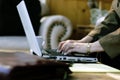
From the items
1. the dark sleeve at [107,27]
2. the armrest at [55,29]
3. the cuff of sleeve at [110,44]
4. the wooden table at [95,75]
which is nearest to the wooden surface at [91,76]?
the wooden table at [95,75]

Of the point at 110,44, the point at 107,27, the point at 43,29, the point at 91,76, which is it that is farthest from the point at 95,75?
the point at 43,29

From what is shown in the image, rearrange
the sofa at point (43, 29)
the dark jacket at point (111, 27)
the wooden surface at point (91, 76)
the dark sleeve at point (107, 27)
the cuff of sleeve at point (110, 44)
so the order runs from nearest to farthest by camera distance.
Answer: the wooden surface at point (91, 76) → the cuff of sleeve at point (110, 44) → the dark jacket at point (111, 27) → the dark sleeve at point (107, 27) → the sofa at point (43, 29)

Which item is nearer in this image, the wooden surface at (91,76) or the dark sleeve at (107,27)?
the wooden surface at (91,76)

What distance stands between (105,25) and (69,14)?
91.4 inches

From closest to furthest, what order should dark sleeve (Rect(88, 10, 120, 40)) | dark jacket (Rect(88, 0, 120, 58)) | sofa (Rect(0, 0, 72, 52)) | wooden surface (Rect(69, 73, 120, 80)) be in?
wooden surface (Rect(69, 73, 120, 80)), dark jacket (Rect(88, 0, 120, 58)), dark sleeve (Rect(88, 10, 120, 40)), sofa (Rect(0, 0, 72, 52))

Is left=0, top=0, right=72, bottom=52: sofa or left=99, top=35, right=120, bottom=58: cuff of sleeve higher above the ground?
left=99, top=35, right=120, bottom=58: cuff of sleeve

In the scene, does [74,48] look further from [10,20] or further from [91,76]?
[10,20]

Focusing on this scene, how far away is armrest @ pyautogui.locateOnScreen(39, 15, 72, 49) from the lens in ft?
9.57

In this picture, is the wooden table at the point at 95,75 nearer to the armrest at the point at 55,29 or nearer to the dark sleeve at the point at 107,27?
the dark sleeve at the point at 107,27

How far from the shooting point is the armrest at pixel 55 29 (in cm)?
292

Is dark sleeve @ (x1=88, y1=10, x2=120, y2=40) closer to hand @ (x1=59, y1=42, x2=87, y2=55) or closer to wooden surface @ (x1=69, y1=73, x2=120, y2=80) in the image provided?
hand @ (x1=59, y1=42, x2=87, y2=55)

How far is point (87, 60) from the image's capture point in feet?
4.00

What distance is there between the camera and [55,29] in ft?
9.85

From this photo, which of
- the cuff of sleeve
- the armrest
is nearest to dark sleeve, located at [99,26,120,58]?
the cuff of sleeve
